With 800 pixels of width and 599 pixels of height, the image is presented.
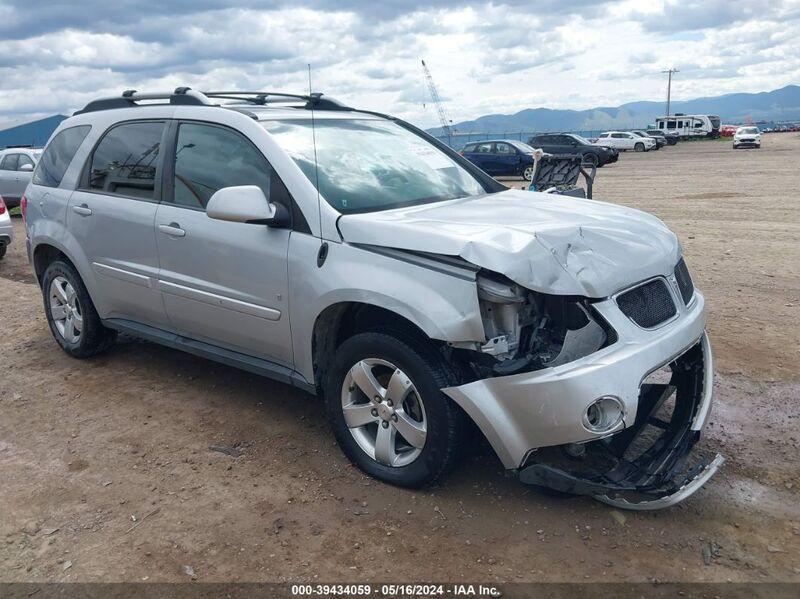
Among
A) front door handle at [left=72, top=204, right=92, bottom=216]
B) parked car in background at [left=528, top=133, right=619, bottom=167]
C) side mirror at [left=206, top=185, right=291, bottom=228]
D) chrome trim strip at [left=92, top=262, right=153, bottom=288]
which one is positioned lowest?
parked car in background at [left=528, top=133, right=619, bottom=167]

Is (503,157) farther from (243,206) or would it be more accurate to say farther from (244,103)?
(243,206)

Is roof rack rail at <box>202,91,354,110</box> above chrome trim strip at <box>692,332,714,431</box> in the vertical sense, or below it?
above

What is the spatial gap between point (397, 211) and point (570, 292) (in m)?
1.12

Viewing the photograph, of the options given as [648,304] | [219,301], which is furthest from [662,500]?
[219,301]

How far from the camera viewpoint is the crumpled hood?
9.63 ft

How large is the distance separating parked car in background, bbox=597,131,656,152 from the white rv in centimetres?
1038

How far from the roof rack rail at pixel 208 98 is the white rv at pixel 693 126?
2069 inches

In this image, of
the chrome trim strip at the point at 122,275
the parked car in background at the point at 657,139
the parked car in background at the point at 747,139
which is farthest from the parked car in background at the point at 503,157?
the parked car in background at the point at 657,139

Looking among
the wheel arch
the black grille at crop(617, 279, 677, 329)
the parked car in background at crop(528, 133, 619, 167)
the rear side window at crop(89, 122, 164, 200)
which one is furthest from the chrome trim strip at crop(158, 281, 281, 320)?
the parked car in background at crop(528, 133, 619, 167)

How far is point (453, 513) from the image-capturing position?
3217 mm

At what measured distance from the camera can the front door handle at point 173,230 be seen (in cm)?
410

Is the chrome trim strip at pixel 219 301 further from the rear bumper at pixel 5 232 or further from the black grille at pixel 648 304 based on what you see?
the rear bumper at pixel 5 232

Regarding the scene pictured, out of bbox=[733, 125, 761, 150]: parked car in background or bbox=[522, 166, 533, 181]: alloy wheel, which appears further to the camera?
bbox=[733, 125, 761, 150]: parked car in background

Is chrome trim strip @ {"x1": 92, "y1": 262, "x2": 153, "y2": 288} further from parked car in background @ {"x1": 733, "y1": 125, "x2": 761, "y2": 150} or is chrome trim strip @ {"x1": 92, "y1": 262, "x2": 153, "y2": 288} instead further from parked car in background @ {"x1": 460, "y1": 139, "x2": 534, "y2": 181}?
parked car in background @ {"x1": 733, "y1": 125, "x2": 761, "y2": 150}
